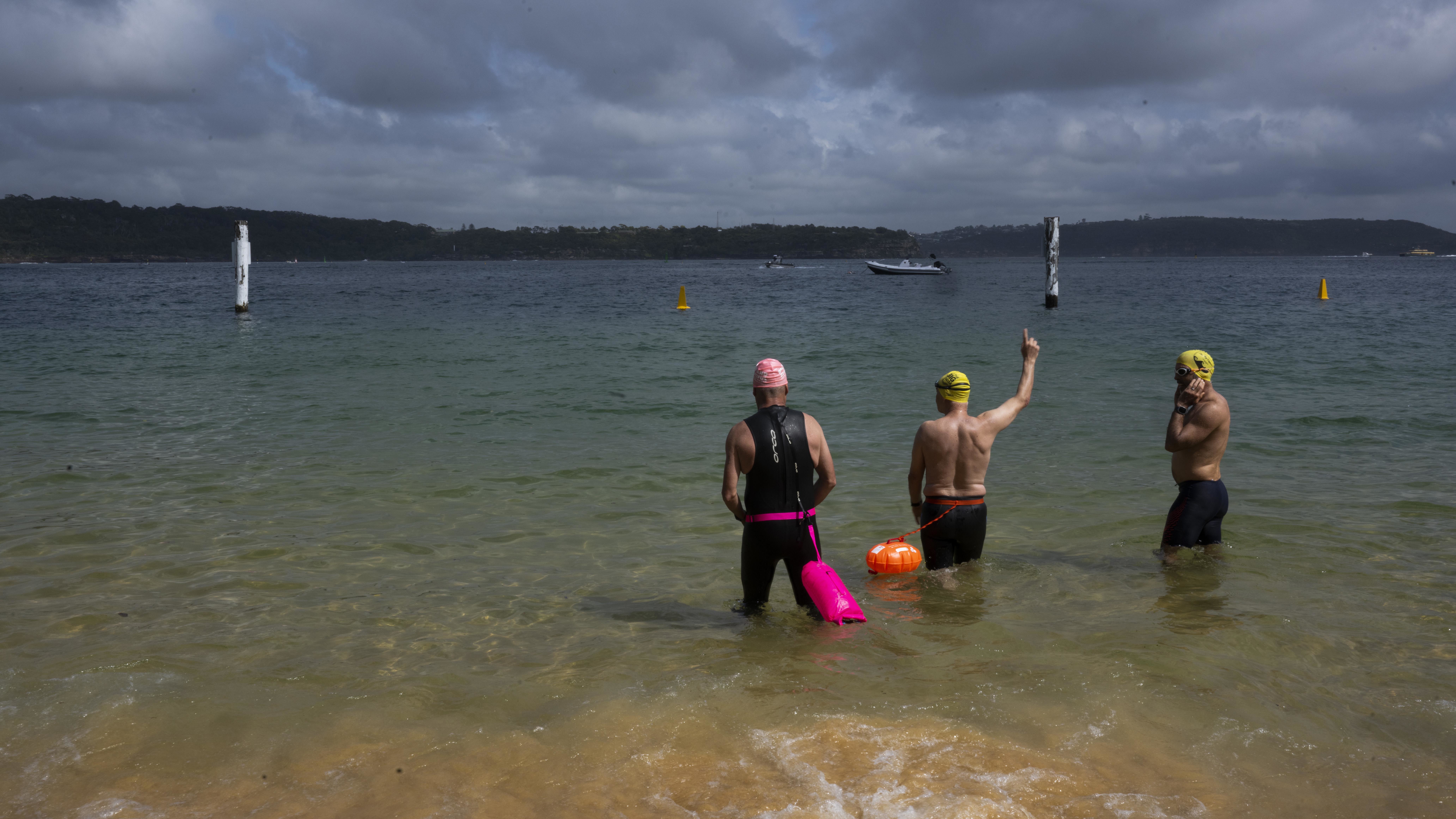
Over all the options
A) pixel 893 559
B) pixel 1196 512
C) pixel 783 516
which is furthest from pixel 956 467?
pixel 1196 512

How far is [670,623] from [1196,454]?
4.02 meters

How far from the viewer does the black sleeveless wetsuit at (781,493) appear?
5086 millimetres

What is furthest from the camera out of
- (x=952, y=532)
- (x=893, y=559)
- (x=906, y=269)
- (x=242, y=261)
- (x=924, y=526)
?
(x=906, y=269)

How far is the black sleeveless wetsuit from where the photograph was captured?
5086mm

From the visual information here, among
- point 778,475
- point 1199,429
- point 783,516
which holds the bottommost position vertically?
point 783,516

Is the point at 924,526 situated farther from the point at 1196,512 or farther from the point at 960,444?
the point at 1196,512

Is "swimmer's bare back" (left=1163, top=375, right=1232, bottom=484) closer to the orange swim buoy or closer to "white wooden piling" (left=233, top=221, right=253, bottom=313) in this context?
the orange swim buoy

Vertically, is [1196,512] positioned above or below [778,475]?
below

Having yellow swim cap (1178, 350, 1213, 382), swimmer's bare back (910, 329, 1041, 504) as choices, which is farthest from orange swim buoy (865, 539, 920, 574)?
yellow swim cap (1178, 350, 1213, 382)

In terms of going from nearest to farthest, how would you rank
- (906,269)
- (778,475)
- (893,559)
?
1. (778,475)
2. (893,559)
3. (906,269)

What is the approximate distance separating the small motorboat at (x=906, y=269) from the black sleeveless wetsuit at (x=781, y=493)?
285 feet

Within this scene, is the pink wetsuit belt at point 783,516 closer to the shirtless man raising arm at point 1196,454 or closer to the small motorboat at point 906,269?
the shirtless man raising arm at point 1196,454

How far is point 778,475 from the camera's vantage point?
5.11 metres

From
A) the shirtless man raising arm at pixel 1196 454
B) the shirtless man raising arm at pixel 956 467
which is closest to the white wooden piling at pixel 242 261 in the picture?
the shirtless man raising arm at pixel 956 467
